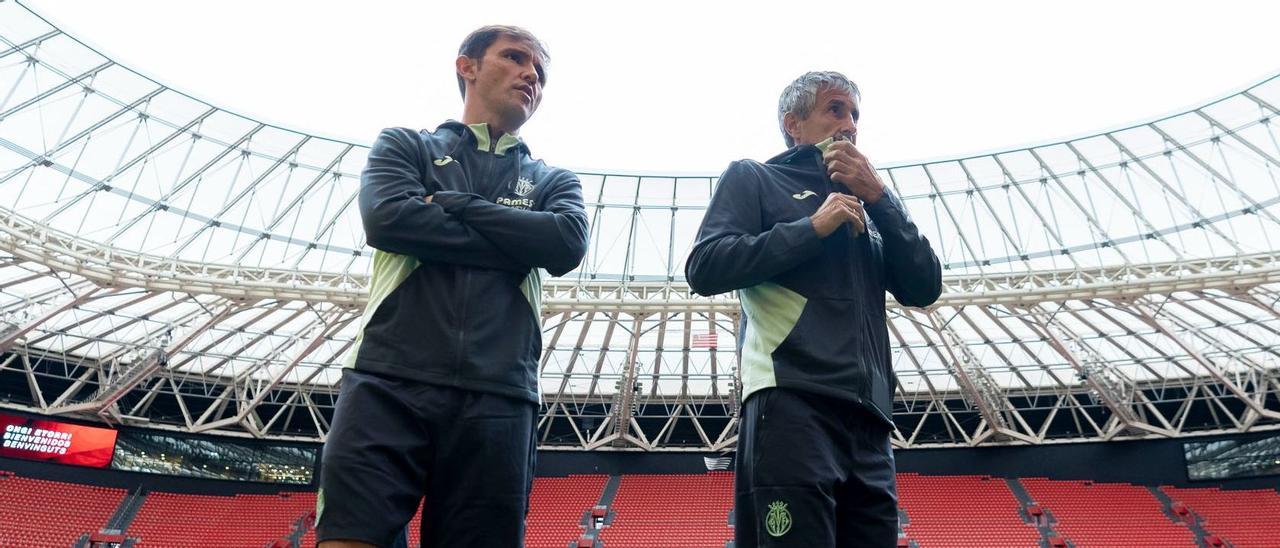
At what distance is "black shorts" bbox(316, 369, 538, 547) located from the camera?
5.94ft

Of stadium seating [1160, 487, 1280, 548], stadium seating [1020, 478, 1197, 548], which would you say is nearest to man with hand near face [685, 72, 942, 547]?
stadium seating [1020, 478, 1197, 548]

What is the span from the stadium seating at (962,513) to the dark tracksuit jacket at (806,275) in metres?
22.2

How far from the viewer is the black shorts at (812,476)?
1898mm

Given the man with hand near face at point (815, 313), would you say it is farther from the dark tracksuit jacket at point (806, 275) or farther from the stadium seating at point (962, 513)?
the stadium seating at point (962, 513)

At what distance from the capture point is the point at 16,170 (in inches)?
637

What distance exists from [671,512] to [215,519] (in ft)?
48.6

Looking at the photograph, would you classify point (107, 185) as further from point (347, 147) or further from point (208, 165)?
point (347, 147)

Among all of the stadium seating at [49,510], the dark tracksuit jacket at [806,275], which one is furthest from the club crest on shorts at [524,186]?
the stadium seating at [49,510]

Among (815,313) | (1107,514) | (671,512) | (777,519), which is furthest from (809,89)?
(1107,514)

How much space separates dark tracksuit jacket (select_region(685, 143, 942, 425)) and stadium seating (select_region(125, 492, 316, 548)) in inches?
1034

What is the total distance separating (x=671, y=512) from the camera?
26094 millimetres

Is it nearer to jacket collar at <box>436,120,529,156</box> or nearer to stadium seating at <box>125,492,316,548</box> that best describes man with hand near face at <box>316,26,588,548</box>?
jacket collar at <box>436,120,529,156</box>

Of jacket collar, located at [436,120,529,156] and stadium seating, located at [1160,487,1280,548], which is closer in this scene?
jacket collar, located at [436,120,529,156]

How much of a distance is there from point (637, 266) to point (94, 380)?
1910 centimetres
